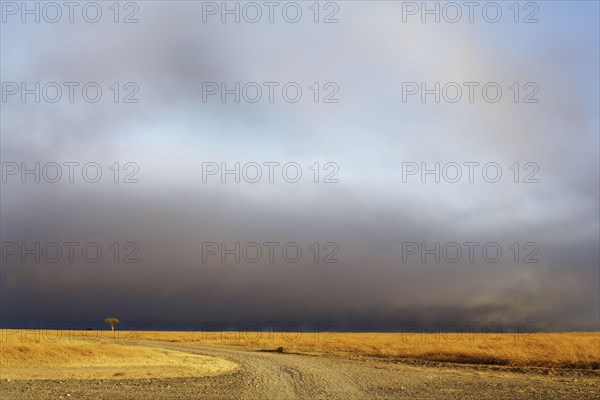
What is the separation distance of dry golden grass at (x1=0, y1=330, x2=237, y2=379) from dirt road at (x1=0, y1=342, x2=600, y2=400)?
8.93ft

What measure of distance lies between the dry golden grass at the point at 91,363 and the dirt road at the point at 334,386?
2721 mm

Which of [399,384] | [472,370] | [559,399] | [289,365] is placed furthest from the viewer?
[289,365]

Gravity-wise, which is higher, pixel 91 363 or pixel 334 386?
pixel 334 386

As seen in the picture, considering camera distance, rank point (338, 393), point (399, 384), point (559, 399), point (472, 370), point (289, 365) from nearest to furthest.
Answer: point (559, 399) < point (338, 393) < point (399, 384) < point (472, 370) < point (289, 365)

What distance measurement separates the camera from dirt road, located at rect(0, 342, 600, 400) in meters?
26.0

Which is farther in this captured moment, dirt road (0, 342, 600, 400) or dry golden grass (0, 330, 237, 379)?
dry golden grass (0, 330, 237, 379)

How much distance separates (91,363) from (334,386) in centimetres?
1773

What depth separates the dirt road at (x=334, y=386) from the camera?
85.1 ft

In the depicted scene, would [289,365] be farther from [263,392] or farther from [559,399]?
[559,399]

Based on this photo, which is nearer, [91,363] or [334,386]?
[334,386]

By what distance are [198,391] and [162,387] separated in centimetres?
222

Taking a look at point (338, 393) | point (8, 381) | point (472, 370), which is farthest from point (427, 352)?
point (8, 381)

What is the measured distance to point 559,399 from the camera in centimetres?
2456

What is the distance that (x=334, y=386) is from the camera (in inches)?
1161
